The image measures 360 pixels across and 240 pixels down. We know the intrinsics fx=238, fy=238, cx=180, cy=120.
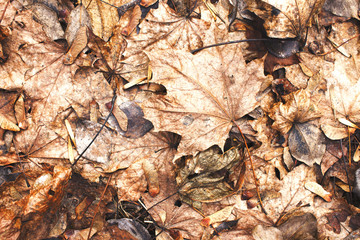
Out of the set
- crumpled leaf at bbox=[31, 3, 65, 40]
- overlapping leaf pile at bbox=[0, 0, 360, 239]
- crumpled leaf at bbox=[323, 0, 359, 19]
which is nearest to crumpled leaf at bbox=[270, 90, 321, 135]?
overlapping leaf pile at bbox=[0, 0, 360, 239]

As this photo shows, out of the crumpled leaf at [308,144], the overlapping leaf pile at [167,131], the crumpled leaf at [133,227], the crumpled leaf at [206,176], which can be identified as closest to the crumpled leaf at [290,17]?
the overlapping leaf pile at [167,131]

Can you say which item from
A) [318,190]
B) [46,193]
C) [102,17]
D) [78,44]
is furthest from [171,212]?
[102,17]

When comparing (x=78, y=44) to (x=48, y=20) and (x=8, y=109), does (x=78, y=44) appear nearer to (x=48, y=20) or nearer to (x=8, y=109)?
(x=48, y=20)

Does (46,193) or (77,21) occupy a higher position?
(77,21)

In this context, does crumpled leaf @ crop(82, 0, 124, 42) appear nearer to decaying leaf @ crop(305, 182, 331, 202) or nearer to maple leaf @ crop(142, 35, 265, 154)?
maple leaf @ crop(142, 35, 265, 154)

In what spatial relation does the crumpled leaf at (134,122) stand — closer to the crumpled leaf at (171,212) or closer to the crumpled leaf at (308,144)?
the crumpled leaf at (171,212)
